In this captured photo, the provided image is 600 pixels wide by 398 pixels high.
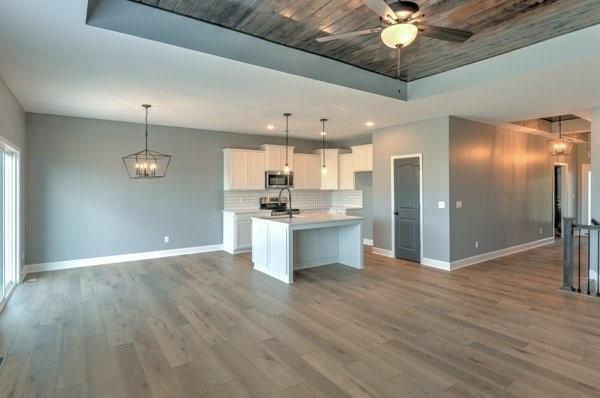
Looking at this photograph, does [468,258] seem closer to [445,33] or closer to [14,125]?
[445,33]

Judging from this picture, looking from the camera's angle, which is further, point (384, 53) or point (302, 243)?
point (302, 243)

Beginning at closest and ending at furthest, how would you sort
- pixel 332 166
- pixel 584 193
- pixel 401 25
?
pixel 401 25 < pixel 332 166 < pixel 584 193

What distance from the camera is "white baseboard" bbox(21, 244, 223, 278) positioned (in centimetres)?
562

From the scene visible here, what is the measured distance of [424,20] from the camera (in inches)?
124

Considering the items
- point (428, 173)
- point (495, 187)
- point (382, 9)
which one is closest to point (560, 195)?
point (495, 187)

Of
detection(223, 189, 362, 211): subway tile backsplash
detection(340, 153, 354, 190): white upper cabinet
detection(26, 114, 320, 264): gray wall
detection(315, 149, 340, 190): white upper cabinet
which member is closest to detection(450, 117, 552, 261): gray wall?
detection(340, 153, 354, 190): white upper cabinet

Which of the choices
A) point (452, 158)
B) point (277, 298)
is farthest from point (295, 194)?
point (277, 298)

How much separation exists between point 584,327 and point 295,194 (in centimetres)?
617

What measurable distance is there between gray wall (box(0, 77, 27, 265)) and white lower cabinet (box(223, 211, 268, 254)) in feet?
11.1

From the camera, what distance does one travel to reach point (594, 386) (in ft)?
7.77

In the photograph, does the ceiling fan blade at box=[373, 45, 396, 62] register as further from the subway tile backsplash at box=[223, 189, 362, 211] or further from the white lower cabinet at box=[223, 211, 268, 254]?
the subway tile backsplash at box=[223, 189, 362, 211]

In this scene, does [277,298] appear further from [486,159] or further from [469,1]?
[486,159]

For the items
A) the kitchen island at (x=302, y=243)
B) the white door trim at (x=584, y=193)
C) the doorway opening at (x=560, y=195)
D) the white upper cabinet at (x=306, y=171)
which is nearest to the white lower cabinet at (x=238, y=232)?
the kitchen island at (x=302, y=243)

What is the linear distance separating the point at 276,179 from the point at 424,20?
16.8 ft
